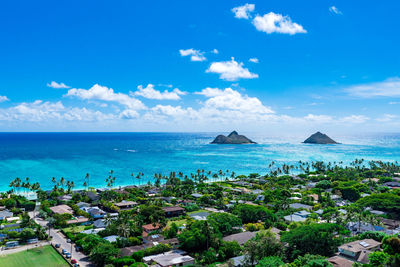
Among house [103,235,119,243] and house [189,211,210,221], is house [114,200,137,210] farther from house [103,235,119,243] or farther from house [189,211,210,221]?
house [103,235,119,243]

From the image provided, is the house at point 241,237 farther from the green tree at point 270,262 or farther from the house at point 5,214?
the house at point 5,214

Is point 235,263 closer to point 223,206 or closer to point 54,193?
point 223,206

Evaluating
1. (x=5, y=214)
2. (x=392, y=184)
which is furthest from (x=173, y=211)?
(x=392, y=184)

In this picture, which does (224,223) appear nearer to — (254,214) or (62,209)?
(254,214)

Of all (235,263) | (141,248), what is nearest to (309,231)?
(235,263)

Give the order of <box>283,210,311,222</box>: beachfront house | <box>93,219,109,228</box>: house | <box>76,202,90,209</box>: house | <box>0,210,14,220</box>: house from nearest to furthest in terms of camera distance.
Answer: <box>93,219,109,228</box>: house, <box>283,210,311,222</box>: beachfront house, <box>0,210,14,220</box>: house, <box>76,202,90,209</box>: house

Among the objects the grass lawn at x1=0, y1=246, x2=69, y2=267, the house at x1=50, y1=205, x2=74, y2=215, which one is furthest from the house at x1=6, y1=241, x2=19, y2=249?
the house at x1=50, y1=205, x2=74, y2=215
